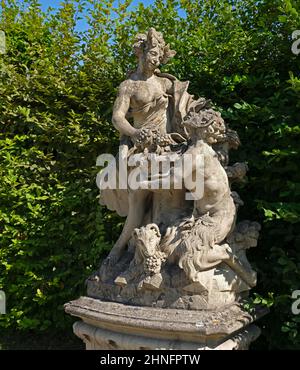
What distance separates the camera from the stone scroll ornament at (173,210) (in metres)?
3.03

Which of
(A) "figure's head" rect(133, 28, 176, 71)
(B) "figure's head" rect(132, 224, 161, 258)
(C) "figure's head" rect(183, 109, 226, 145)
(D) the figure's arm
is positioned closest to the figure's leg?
(B) "figure's head" rect(132, 224, 161, 258)

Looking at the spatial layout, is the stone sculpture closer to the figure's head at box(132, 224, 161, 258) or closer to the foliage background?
the figure's head at box(132, 224, 161, 258)

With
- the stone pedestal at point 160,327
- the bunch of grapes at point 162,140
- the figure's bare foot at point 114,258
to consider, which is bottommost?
the stone pedestal at point 160,327

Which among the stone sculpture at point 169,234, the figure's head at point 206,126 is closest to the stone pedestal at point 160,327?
the stone sculpture at point 169,234

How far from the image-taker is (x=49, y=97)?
518 centimetres

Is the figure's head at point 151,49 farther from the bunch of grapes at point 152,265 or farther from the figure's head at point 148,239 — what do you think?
the bunch of grapes at point 152,265

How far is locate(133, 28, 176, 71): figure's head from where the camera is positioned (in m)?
3.63

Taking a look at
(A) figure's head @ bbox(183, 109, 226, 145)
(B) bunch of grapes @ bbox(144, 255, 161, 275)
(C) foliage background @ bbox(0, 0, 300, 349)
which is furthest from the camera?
(C) foliage background @ bbox(0, 0, 300, 349)

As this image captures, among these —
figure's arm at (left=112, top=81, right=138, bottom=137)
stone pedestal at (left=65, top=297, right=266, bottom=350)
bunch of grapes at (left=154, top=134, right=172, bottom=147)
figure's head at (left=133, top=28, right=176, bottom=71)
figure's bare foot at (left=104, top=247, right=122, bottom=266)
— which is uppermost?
figure's head at (left=133, top=28, right=176, bottom=71)

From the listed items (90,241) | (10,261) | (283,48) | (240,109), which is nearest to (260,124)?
(240,109)

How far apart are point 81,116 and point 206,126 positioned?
225 cm

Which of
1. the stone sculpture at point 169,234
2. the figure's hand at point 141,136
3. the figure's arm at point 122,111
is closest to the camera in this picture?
the stone sculpture at point 169,234

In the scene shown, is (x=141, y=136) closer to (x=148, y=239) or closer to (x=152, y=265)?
(x=148, y=239)

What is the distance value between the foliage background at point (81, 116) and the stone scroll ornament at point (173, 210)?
0.60 meters
